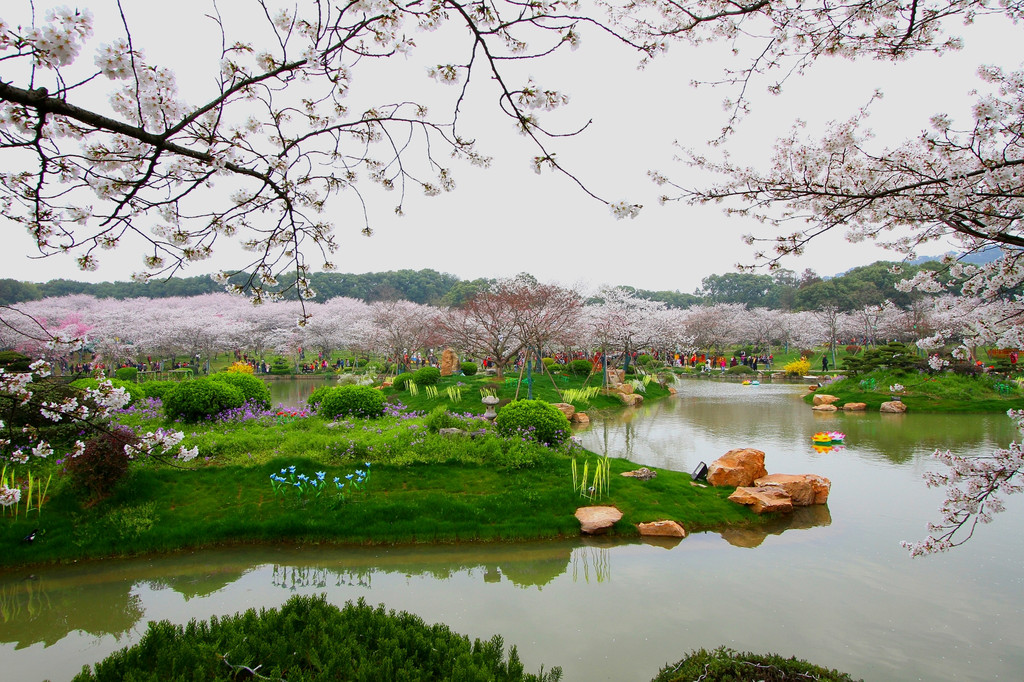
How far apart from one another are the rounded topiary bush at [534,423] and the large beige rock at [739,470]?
247 centimetres

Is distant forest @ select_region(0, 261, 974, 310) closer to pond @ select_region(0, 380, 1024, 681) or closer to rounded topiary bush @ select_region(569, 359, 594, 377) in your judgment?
rounded topiary bush @ select_region(569, 359, 594, 377)

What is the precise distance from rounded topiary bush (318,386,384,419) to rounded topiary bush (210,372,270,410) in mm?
1182

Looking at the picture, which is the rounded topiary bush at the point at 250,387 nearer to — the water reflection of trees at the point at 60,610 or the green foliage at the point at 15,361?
the green foliage at the point at 15,361

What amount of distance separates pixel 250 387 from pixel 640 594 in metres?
8.84

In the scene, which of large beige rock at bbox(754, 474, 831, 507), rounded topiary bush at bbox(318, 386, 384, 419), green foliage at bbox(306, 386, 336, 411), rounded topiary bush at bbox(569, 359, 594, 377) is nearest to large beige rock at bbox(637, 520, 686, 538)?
large beige rock at bbox(754, 474, 831, 507)

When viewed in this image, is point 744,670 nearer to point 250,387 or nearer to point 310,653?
point 310,653

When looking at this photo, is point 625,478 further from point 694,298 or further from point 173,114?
point 694,298

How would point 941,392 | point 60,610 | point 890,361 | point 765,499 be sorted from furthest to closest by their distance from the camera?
Result: point 890,361, point 941,392, point 765,499, point 60,610

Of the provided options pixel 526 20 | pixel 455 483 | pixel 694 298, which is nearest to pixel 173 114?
pixel 526 20

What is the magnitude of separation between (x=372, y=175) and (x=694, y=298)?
6644cm

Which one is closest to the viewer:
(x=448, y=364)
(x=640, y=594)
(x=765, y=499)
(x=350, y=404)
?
(x=640, y=594)

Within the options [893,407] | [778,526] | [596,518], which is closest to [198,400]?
[596,518]

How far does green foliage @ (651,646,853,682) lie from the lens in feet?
9.89

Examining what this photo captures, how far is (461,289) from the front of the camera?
50656 mm
